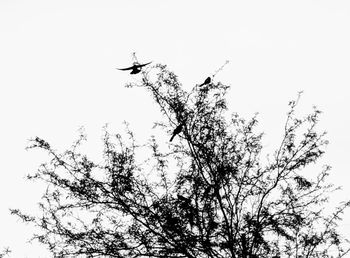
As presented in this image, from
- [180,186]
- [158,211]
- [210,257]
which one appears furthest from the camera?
[180,186]

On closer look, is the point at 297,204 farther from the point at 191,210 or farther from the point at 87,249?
the point at 87,249

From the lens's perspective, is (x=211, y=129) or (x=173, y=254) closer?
(x=173, y=254)

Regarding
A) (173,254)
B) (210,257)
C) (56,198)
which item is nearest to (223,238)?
(210,257)

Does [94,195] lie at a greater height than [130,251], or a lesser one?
greater

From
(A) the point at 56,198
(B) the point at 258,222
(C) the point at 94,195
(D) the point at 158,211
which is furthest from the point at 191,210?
(A) the point at 56,198

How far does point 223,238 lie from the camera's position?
26.8 feet

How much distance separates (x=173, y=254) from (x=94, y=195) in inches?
83.2

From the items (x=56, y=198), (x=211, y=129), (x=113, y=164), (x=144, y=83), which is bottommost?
(x=56, y=198)

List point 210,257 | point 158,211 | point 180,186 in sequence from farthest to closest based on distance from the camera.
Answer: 1. point 180,186
2. point 158,211
3. point 210,257

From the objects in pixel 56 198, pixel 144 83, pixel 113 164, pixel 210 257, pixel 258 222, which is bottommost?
pixel 210 257

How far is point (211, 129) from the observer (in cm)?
918

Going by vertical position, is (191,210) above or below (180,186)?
below

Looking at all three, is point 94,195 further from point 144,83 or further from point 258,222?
point 258,222

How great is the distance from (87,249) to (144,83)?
4.00 m
